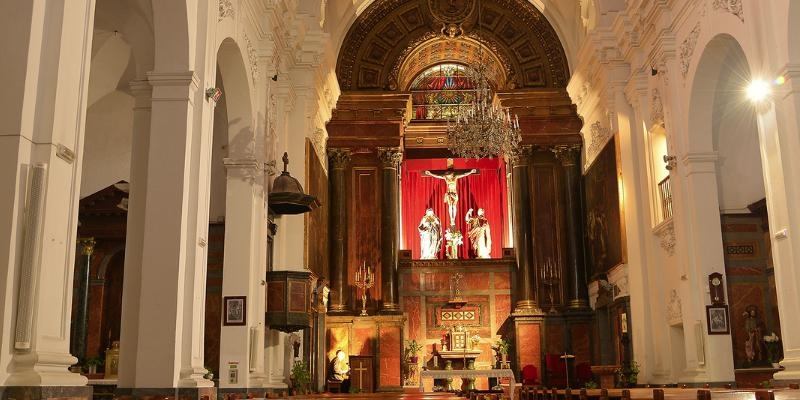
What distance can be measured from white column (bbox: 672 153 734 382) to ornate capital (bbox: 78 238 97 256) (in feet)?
32.3

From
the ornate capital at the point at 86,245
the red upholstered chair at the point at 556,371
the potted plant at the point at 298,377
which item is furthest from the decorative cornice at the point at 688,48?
the ornate capital at the point at 86,245

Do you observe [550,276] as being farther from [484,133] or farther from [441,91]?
[441,91]

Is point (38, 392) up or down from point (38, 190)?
down

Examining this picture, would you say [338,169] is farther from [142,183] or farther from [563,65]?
[142,183]

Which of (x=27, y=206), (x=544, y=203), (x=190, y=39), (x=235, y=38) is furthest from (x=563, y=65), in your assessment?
(x=27, y=206)

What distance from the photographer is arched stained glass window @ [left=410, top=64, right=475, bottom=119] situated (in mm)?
22422

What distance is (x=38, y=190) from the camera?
217 inches

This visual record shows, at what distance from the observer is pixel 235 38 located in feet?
36.6

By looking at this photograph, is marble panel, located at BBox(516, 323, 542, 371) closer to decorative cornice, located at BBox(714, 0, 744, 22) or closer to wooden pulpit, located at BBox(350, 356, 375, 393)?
wooden pulpit, located at BBox(350, 356, 375, 393)

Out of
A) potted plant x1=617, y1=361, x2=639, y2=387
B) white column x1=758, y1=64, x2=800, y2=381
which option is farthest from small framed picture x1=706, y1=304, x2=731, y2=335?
potted plant x1=617, y1=361, x2=639, y2=387

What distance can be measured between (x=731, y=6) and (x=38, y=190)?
29.4 feet

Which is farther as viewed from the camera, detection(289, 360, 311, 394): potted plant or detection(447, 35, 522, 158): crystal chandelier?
detection(447, 35, 522, 158): crystal chandelier

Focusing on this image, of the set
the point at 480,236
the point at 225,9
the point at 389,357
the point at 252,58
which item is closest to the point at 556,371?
the point at 389,357

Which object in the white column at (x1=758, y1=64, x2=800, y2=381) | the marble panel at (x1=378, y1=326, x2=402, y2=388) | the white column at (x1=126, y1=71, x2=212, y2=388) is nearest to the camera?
the white column at (x1=126, y1=71, x2=212, y2=388)
